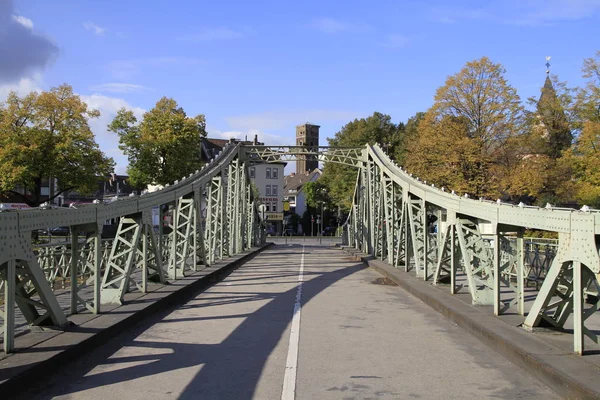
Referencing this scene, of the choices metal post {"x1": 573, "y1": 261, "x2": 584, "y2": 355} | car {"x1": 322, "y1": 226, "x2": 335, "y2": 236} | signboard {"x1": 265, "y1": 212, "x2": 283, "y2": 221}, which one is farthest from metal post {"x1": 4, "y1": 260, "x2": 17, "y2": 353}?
car {"x1": 322, "y1": 226, "x2": 335, "y2": 236}

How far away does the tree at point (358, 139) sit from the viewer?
6694 cm

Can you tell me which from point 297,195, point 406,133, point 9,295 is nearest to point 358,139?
point 406,133

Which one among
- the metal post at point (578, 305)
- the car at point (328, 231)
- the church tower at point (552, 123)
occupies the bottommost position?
the car at point (328, 231)

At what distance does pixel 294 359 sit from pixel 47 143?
36.6 metres

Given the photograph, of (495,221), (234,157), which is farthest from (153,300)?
(234,157)

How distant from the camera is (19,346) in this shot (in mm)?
6922

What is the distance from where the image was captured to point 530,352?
7012 millimetres

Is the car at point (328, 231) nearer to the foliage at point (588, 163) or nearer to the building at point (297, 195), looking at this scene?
the building at point (297, 195)

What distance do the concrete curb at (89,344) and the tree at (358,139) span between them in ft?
171

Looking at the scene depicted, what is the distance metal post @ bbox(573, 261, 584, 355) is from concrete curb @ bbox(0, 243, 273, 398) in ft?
19.9

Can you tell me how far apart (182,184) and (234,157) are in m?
14.0

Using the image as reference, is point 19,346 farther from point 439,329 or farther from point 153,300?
point 439,329

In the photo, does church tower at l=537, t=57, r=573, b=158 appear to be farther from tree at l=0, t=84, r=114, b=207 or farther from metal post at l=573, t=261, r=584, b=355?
metal post at l=573, t=261, r=584, b=355

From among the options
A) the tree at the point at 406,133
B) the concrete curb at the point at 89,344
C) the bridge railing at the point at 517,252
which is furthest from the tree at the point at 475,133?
the concrete curb at the point at 89,344
